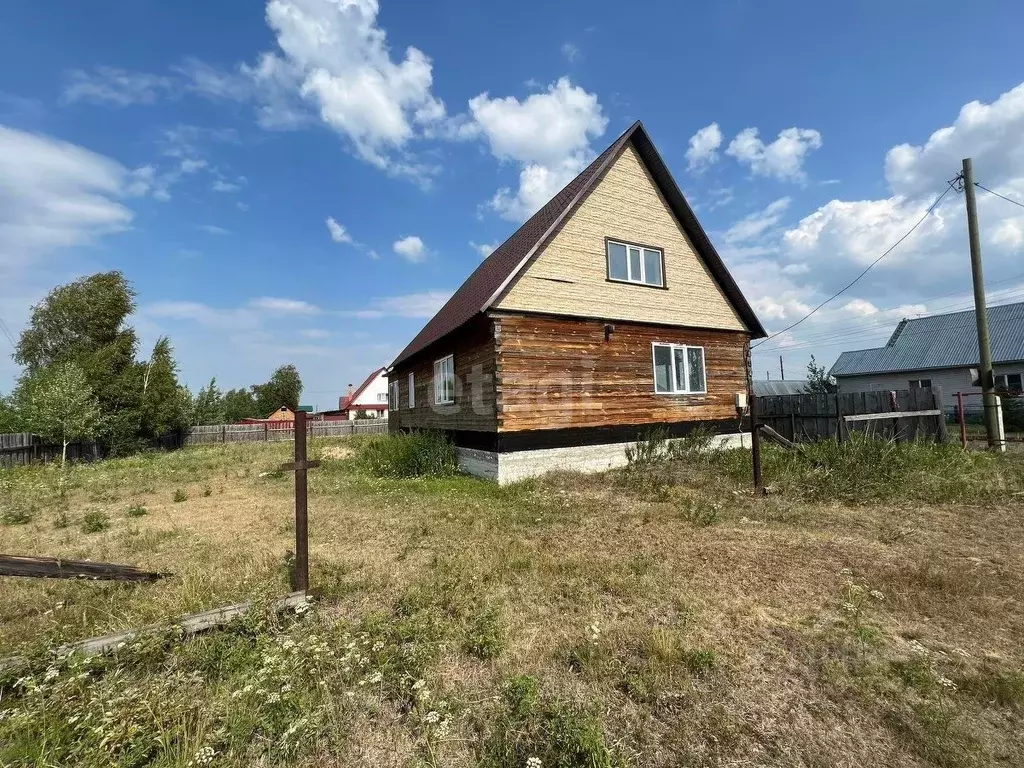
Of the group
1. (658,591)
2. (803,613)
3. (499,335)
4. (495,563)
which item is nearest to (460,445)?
(499,335)

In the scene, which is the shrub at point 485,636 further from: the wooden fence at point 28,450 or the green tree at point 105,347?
the green tree at point 105,347

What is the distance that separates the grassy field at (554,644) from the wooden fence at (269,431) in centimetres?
2575

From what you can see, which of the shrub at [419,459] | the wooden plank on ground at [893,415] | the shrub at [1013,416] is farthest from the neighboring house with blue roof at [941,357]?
the shrub at [419,459]

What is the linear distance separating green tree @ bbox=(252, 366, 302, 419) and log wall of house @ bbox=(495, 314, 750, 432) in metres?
64.2

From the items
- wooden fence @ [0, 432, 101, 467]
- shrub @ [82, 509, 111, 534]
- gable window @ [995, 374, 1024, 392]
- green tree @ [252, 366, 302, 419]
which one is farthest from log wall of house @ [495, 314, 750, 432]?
green tree @ [252, 366, 302, 419]

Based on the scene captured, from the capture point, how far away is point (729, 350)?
1496cm

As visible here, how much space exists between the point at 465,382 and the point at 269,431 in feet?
89.3

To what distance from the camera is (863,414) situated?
13.6 metres

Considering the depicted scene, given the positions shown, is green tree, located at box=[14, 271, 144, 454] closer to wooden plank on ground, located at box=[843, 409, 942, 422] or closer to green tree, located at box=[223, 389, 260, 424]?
wooden plank on ground, located at box=[843, 409, 942, 422]

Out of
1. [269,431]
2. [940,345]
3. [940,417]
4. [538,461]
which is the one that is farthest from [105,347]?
[940,345]

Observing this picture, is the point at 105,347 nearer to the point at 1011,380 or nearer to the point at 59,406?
the point at 59,406

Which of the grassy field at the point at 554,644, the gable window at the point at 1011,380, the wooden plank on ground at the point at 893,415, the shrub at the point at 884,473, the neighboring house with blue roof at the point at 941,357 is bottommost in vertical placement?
the grassy field at the point at 554,644

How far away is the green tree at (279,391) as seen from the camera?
67438 millimetres

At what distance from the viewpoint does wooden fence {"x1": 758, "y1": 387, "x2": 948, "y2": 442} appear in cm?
1390
